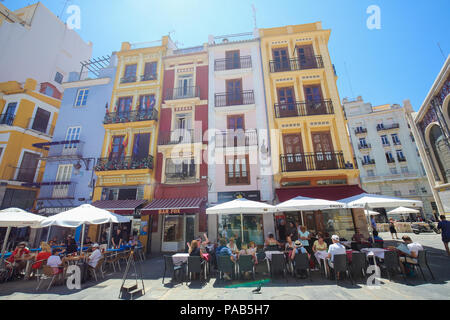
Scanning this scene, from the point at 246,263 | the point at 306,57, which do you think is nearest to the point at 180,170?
the point at 246,263

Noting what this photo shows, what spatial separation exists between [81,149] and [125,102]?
5.37 m

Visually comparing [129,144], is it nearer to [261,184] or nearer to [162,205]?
[162,205]

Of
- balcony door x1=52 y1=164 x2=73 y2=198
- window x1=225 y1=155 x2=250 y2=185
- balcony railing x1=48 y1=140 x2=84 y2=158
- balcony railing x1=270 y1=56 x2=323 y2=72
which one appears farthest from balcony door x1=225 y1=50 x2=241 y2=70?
balcony door x1=52 y1=164 x2=73 y2=198

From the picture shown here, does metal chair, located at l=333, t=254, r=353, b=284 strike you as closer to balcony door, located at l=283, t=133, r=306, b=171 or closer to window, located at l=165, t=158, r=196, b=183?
balcony door, located at l=283, t=133, r=306, b=171

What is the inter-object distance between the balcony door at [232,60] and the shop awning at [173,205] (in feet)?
38.2

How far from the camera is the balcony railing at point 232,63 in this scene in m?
16.5

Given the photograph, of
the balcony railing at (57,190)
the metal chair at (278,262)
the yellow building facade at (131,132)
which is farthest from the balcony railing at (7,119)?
the metal chair at (278,262)

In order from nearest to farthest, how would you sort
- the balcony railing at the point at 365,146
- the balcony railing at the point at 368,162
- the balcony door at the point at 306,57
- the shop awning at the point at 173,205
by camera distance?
1. the shop awning at the point at 173,205
2. the balcony door at the point at 306,57
3. the balcony railing at the point at 368,162
4. the balcony railing at the point at 365,146

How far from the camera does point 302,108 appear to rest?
14.5 metres

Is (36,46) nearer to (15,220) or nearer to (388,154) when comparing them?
(15,220)

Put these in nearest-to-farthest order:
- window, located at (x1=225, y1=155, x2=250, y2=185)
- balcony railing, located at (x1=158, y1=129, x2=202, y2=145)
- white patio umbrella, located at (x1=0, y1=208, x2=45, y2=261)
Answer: white patio umbrella, located at (x1=0, y1=208, x2=45, y2=261)
window, located at (x1=225, y1=155, x2=250, y2=185)
balcony railing, located at (x1=158, y1=129, x2=202, y2=145)

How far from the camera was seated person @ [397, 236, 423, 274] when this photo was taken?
5.96 m

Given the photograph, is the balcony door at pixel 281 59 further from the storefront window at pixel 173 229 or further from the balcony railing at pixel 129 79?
the storefront window at pixel 173 229

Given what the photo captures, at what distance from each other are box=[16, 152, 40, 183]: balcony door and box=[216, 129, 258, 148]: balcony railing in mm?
16532
